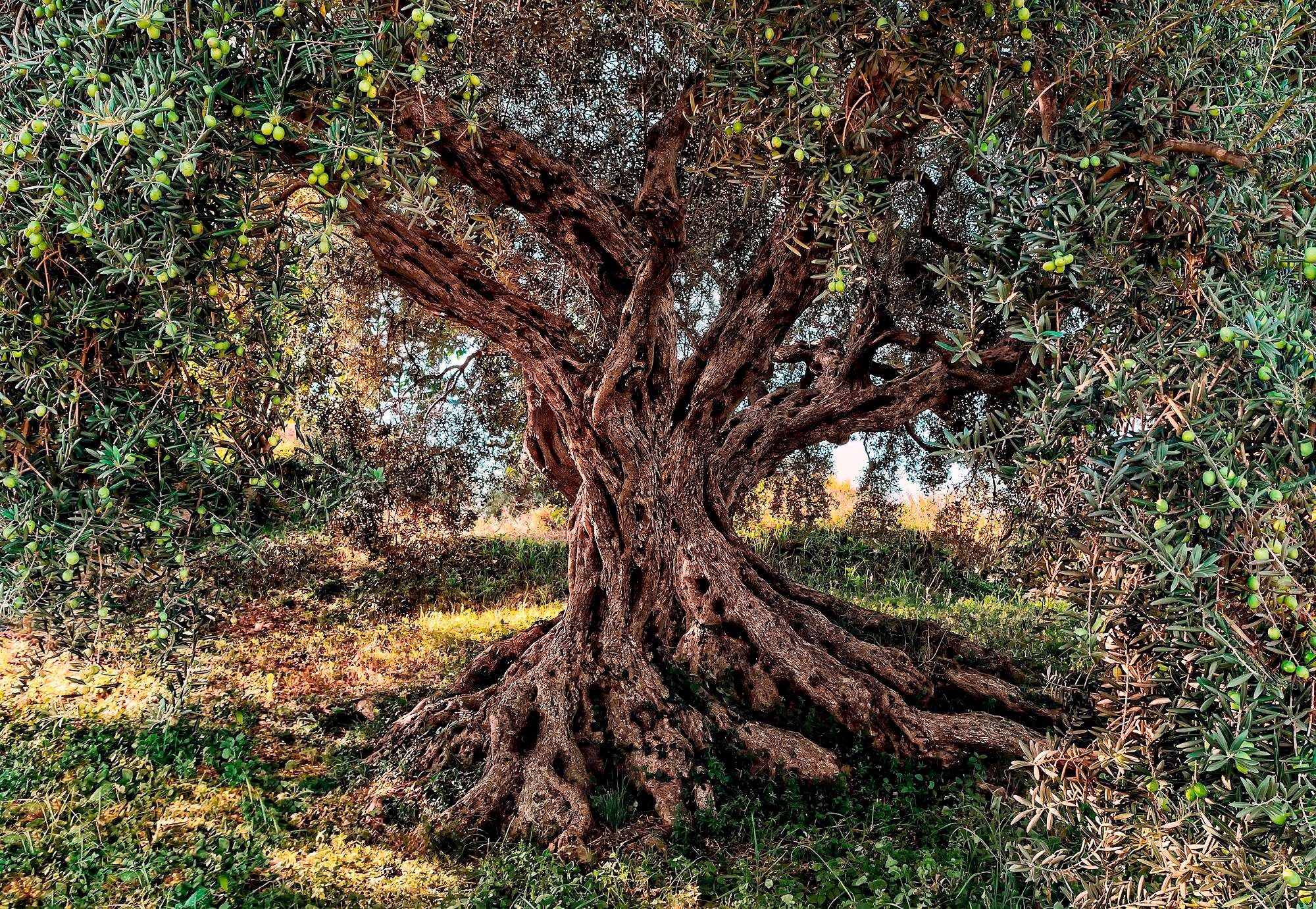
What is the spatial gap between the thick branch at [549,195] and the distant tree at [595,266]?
3 centimetres

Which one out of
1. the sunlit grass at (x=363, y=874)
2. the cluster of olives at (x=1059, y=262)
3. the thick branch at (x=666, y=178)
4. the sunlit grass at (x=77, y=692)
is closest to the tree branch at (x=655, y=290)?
the thick branch at (x=666, y=178)

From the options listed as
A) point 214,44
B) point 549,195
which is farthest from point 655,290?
point 214,44

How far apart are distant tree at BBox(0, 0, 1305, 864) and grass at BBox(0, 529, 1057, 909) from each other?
0.40 metres

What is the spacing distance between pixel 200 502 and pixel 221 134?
1.56 m

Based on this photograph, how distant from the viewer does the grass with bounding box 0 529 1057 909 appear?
4.71 meters

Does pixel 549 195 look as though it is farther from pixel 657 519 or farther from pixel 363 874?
pixel 363 874

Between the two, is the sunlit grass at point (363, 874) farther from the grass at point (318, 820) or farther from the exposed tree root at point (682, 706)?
the exposed tree root at point (682, 706)

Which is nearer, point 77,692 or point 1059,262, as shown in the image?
point 1059,262

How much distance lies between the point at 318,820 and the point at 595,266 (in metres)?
4.26

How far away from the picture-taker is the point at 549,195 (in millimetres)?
5801

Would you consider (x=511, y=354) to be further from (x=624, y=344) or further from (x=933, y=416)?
(x=933, y=416)

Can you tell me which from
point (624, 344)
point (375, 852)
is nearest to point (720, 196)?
point (624, 344)

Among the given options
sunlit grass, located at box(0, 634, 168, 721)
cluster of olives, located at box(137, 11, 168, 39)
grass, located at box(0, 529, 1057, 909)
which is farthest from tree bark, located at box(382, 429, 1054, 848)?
cluster of olives, located at box(137, 11, 168, 39)

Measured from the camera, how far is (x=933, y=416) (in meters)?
9.32
